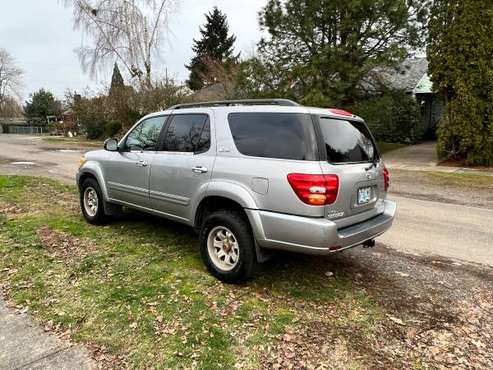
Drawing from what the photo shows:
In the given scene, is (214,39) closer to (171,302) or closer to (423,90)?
(423,90)

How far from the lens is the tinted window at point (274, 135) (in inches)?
138

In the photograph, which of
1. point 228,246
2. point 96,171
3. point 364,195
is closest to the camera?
point 364,195

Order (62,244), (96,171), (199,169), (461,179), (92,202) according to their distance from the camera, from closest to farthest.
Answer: (199,169)
(62,244)
(96,171)
(92,202)
(461,179)

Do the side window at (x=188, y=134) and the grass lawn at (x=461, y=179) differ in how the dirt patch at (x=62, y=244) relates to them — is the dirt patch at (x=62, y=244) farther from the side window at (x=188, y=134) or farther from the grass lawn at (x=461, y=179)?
the grass lawn at (x=461, y=179)

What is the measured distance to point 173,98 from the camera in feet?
81.5

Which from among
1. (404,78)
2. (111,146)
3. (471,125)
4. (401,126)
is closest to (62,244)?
(111,146)

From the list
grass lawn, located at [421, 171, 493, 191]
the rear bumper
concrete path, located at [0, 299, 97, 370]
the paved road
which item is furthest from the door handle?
grass lawn, located at [421, 171, 493, 191]

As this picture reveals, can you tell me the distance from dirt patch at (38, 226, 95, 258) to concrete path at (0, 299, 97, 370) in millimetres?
1498

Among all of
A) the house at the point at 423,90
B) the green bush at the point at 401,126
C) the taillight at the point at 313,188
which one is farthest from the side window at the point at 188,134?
the house at the point at 423,90

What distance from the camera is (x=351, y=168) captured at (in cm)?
368

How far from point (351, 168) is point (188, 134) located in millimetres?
1963

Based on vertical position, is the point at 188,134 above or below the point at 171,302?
above

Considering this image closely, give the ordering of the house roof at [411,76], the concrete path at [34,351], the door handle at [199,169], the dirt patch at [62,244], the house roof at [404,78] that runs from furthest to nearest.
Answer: the house roof at [411,76], the house roof at [404,78], the dirt patch at [62,244], the door handle at [199,169], the concrete path at [34,351]

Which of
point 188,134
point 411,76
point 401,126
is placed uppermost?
point 411,76
